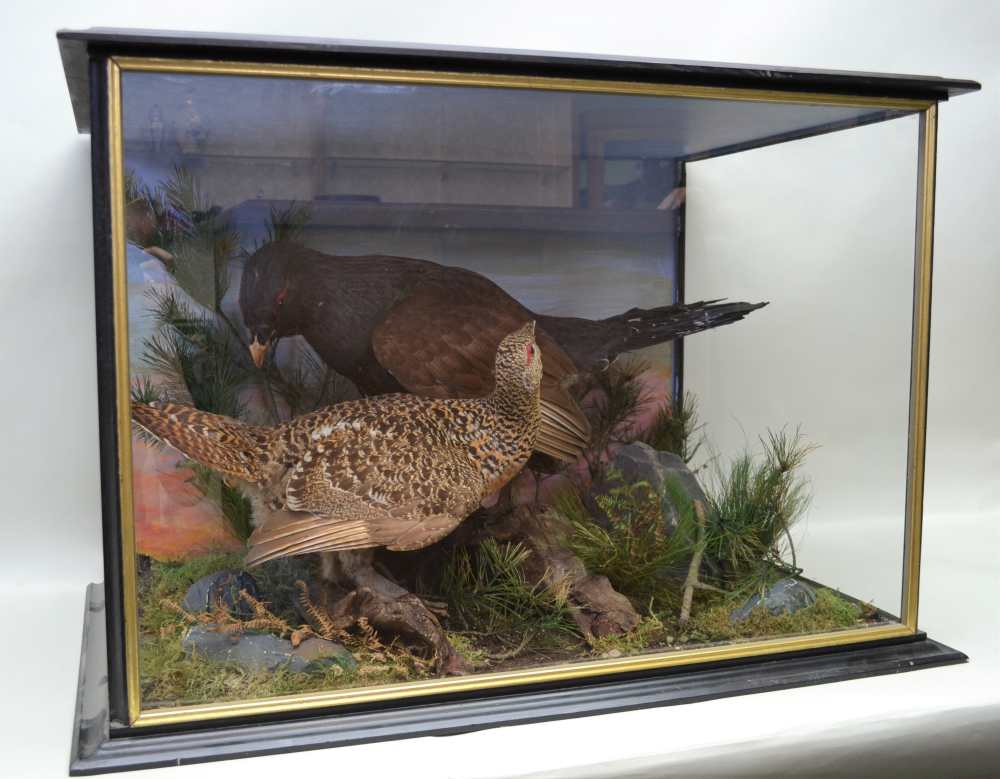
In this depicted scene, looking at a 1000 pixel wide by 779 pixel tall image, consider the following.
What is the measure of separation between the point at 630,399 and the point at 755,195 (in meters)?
0.37

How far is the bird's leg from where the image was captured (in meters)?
1.37

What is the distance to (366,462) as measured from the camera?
1.36 meters

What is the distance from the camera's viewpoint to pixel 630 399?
1.51 m

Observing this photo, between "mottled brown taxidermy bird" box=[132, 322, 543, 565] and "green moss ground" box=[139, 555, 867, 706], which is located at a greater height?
"mottled brown taxidermy bird" box=[132, 322, 543, 565]

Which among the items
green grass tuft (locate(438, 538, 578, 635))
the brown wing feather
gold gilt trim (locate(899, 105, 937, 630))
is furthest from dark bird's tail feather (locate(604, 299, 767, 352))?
green grass tuft (locate(438, 538, 578, 635))

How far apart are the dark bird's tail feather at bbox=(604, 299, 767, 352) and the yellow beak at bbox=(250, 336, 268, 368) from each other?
1.58 feet

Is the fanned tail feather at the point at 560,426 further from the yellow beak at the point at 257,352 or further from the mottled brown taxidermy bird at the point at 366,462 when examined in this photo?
the yellow beak at the point at 257,352

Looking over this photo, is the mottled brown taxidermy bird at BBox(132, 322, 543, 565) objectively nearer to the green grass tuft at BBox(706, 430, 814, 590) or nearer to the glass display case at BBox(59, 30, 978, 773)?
the glass display case at BBox(59, 30, 978, 773)

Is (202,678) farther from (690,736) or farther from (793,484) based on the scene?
(793,484)

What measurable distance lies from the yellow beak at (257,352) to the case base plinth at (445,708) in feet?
1.46

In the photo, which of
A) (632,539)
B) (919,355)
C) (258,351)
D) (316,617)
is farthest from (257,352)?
(919,355)

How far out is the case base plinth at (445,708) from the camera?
1.25m

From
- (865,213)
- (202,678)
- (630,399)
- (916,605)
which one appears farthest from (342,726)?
(865,213)

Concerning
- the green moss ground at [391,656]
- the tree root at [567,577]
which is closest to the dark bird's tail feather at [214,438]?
the green moss ground at [391,656]
